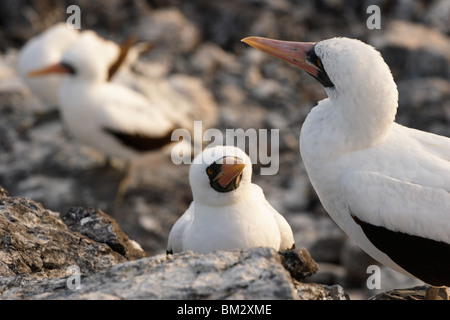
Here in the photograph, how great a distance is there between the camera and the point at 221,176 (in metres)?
4.27

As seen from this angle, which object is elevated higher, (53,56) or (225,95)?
(53,56)

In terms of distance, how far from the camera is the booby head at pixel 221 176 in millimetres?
4293

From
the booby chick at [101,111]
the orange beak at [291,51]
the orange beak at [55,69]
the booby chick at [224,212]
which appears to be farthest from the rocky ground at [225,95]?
the orange beak at [291,51]

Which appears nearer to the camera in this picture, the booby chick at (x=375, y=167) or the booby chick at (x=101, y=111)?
the booby chick at (x=375, y=167)

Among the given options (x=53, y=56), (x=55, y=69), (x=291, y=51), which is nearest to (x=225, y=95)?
(x=53, y=56)

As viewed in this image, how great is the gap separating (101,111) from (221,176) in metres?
4.84

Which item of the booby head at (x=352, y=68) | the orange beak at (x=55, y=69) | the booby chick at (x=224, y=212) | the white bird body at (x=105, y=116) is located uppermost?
the orange beak at (x=55, y=69)

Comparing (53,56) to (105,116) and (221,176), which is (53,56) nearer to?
(105,116)

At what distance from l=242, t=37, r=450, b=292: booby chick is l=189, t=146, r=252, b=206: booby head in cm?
39

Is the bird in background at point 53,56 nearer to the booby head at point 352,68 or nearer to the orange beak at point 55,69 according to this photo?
the orange beak at point 55,69

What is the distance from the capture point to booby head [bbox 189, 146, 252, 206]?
429 cm

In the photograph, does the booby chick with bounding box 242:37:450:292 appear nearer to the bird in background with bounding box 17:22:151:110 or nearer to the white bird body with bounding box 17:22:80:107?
the bird in background with bounding box 17:22:151:110

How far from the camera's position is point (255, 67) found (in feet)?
35.2
